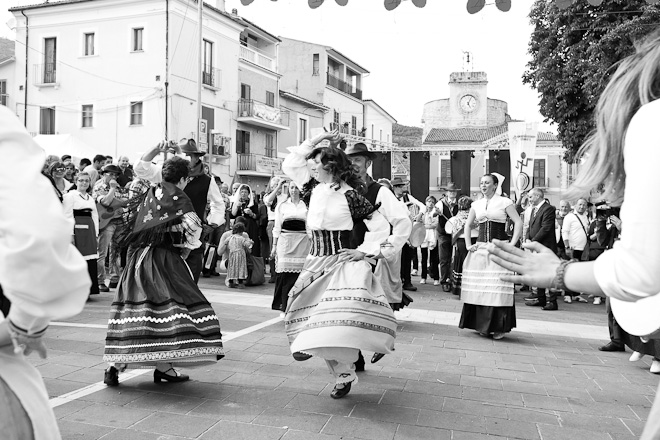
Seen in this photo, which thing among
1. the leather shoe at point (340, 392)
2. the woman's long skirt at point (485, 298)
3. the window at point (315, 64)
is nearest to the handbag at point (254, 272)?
the woman's long skirt at point (485, 298)

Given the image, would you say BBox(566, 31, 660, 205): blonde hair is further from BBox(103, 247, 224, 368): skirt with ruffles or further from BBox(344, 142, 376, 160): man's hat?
BBox(344, 142, 376, 160): man's hat

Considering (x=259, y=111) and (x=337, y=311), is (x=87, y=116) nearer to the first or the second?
(x=259, y=111)

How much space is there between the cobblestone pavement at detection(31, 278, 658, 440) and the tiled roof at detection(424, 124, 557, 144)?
54.7 meters

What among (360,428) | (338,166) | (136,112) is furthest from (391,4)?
(136,112)

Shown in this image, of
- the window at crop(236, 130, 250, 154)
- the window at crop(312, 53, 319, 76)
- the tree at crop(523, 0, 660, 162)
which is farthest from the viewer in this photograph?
Answer: the window at crop(312, 53, 319, 76)

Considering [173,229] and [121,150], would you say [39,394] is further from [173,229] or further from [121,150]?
[121,150]

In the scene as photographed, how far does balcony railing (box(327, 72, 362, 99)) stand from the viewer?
44125 mm

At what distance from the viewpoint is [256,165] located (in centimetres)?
3319

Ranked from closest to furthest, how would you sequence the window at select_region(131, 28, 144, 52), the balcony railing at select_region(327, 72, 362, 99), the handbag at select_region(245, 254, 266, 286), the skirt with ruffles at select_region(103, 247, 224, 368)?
1. the skirt with ruffles at select_region(103, 247, 224, 368)
2. the handbag at select_region(245, 254, 266, 286)
3. the window at select_region(131, 28, 144, 52)
4. the balcony railing at select_region(327, 72, 362, 99)

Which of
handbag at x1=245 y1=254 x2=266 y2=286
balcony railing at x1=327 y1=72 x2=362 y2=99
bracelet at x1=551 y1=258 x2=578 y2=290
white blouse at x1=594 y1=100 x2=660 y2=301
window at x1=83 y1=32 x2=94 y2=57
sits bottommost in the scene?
handbag at x1=245 y1=254 x2=266 y2=286

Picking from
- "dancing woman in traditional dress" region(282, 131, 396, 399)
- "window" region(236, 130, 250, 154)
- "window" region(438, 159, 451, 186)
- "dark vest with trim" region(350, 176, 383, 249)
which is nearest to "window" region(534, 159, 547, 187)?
"window" region(438, 159, 451, 186)

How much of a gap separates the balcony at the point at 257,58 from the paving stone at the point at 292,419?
30.0m

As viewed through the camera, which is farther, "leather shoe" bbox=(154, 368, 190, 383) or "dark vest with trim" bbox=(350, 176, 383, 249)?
"dark vest with trim" bbox=(350, 176, 383, 249)

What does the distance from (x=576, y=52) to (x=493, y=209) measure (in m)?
11.6
